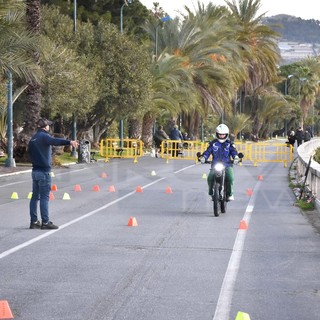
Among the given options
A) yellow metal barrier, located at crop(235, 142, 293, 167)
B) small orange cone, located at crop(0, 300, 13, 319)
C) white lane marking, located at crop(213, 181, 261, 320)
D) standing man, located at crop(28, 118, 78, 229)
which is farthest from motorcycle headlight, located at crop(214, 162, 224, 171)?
yellow metal barrier, located at crop(235, 142, 293, 167)

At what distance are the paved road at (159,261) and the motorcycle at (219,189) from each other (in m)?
0.32

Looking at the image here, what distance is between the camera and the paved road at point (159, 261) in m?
8.22

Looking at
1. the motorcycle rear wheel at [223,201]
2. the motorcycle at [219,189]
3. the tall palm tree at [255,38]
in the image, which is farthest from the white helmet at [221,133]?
the tall palm tree at [255,38]

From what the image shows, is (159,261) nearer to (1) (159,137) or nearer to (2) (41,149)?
(2) (41,149)

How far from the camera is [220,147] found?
18.0m

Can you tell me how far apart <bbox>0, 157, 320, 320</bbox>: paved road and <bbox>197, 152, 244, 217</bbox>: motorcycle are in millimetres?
316

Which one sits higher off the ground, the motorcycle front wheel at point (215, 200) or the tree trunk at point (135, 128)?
the motorcycle front wheel at point (215, 200)

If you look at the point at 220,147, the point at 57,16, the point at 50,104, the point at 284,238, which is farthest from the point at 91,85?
the point at 284,238

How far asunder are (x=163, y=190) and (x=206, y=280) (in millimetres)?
14967

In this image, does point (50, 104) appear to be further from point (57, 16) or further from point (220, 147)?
point (220, 147)

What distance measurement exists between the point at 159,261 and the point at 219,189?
653 cm

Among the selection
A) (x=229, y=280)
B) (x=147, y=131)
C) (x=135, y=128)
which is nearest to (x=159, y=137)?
(x=135, y=128)

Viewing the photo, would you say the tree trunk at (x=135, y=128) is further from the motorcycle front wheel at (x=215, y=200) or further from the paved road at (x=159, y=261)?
the motorcycle front wheel at (x=215, y=200)

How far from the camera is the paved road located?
822 cm
